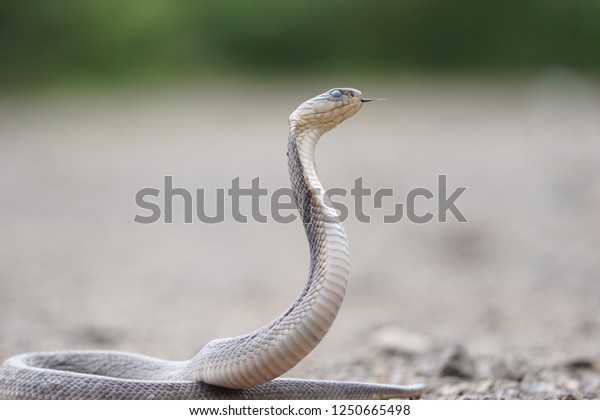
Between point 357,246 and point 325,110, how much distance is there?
25.7 feet

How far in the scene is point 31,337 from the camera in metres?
7.47

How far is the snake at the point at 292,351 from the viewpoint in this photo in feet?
13.7

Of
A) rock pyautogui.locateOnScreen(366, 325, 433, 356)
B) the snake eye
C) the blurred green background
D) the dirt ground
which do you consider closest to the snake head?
the snake eye

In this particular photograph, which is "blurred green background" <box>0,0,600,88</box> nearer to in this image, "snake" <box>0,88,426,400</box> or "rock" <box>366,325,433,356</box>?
"rock" <box>366,325,433,356</box>

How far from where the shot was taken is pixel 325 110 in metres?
4.53

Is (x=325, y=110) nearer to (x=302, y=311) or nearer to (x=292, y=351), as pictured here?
(x=302, y=311)

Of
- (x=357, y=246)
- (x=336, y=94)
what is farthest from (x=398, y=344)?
(x=357, y=246)

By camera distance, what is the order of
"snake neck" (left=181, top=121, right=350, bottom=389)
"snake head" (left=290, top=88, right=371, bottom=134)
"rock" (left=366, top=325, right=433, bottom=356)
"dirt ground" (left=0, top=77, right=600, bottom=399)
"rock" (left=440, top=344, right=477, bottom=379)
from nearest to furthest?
1. "snake neck" (left=181, top=121, right=350, bottom=389)
2. "snake head" (left=290, top=88, right=371, bottom=134)
3. "rock" (left=440, top=344, right=477, bottom=379)
4. "rock" (left=366, top=325, right=433, bottom=356)
5. "dirt ground" (left=0, top=77, right=600, bottom=399)

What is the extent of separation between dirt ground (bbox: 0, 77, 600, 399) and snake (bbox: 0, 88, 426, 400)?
921mm

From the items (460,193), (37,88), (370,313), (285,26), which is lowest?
(370,313)

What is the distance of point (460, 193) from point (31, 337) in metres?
7.86

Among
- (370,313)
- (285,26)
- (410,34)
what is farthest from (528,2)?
(370,313)

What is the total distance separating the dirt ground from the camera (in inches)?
265
